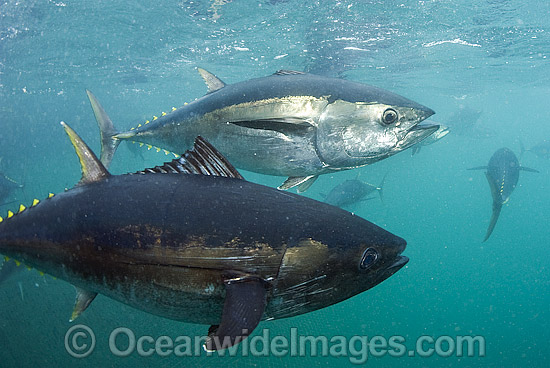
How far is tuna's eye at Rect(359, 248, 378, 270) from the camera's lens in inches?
63.9

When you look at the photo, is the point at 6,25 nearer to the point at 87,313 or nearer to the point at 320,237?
the point at 87,313

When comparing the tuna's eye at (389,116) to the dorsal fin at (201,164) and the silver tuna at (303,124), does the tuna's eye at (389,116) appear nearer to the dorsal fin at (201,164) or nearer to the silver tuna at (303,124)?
the silver tuna at (303,124)

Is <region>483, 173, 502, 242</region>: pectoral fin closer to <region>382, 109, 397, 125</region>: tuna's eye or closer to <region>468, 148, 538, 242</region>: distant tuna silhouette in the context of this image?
<region>468, 148, 538, 242</region>: distant tuna silhouette

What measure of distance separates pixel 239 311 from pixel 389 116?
187 cm

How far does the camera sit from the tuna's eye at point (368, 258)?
1.62m

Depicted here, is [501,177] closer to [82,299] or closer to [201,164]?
[201,164]

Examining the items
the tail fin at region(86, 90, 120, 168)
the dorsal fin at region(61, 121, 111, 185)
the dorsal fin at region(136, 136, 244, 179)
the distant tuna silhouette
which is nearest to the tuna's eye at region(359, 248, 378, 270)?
the dorsal fin at region(136, 136, 244, 179)

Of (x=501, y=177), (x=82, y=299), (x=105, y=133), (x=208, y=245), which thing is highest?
(x=105, y=133)

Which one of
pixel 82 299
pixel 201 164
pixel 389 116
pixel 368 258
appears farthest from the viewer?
pixel 389 116

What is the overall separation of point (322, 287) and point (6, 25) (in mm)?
20826

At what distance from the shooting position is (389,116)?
2.43 metres

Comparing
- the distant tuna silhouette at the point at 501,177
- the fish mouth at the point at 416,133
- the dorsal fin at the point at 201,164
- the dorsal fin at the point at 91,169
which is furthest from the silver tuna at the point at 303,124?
the distant tuna silhouette at the point at 501,177

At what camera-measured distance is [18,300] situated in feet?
26.2

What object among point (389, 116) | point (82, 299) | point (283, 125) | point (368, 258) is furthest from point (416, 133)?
point (82, 299)
